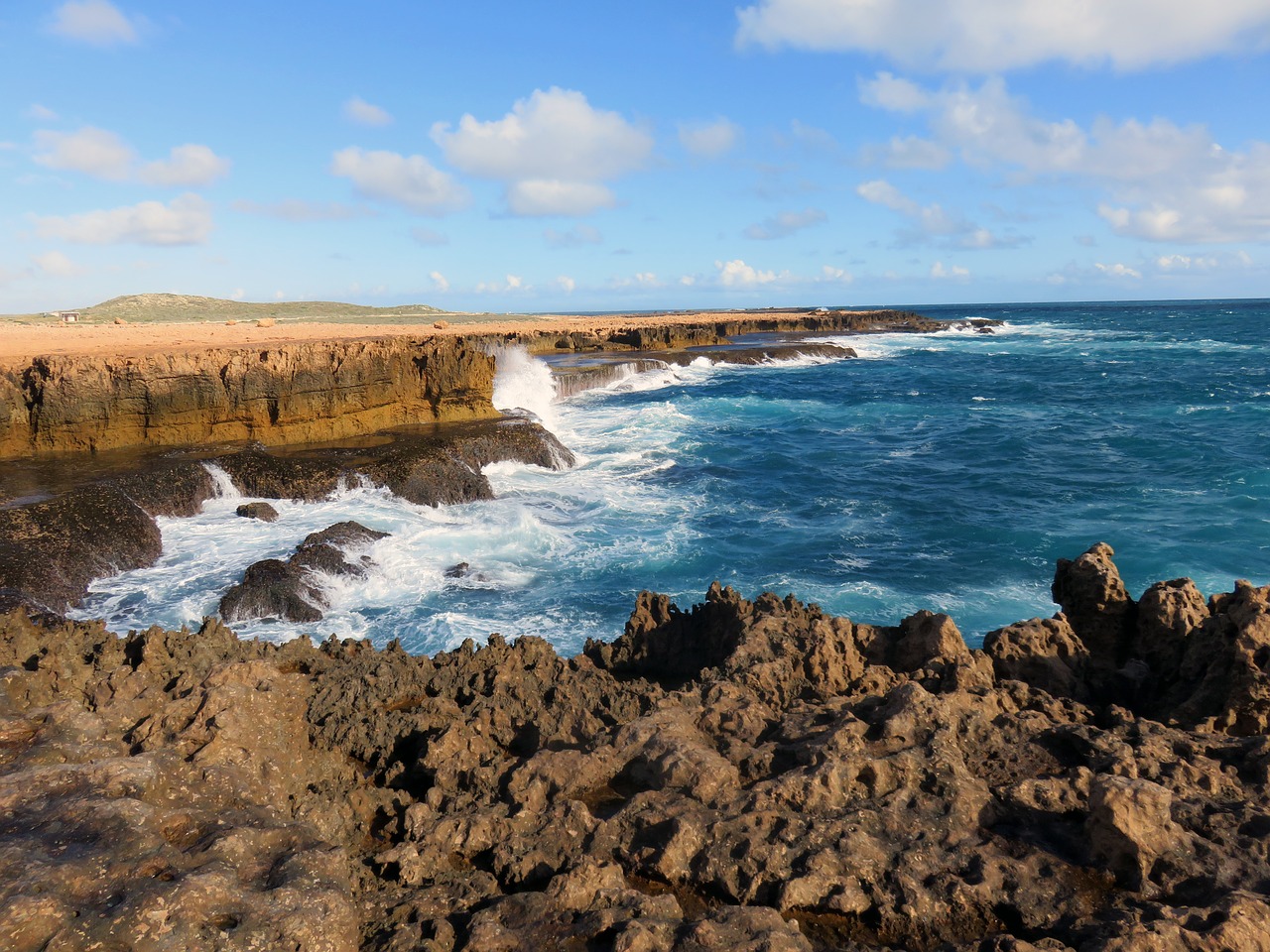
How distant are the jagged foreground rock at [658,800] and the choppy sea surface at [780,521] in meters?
4.52

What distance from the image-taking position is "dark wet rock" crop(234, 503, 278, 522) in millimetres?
14750

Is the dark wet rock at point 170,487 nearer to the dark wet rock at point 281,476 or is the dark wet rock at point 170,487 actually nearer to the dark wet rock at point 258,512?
the dark wet rock at point 281,476

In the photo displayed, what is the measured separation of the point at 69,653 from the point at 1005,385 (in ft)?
135

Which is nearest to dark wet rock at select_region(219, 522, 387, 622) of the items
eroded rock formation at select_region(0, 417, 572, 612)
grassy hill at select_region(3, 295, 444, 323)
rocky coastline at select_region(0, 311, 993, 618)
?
rocky coastline at select_region(0, 311, 993, 618)

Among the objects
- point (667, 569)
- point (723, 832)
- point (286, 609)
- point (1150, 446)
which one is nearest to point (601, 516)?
point (667, 569)

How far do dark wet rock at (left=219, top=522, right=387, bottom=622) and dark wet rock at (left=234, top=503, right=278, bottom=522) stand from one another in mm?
2336

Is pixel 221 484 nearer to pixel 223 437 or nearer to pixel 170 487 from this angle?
pixel 170 487

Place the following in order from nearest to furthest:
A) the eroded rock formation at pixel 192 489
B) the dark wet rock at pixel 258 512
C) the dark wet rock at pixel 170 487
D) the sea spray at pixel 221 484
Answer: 1. the eroded rock formation at pixel 192 489
2. the dark wet rock at pixel 170 487
3. the dark wet rock at pixel 258 512
4. the sea spray at pixel 221 484

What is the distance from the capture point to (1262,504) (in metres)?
16.3

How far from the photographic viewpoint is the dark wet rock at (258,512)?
48.4 feet

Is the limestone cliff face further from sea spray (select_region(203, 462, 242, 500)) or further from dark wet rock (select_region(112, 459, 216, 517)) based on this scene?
sea spray (select_region(203, 462, 242, 500))

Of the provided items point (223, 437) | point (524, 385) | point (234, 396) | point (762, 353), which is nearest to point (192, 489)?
point (223, 437)

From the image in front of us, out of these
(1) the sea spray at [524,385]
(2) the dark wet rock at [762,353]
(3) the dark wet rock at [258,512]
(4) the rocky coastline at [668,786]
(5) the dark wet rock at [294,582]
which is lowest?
(5) the dark wet rock at [294,582]

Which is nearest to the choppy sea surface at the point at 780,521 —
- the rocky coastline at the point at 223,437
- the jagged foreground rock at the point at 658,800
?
the rocky coastline at the point at 223,437
